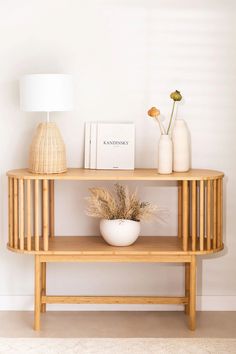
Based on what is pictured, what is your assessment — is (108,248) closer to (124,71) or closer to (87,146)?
(87,146)

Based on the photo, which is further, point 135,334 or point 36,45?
point 36,45

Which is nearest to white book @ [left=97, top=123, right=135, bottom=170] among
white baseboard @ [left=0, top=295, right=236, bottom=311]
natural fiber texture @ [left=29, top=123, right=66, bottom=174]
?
natural fiber texture @ [left=29, top=123, right=66, bottom=174]

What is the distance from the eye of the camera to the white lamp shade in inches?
135

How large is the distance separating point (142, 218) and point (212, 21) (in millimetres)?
1198

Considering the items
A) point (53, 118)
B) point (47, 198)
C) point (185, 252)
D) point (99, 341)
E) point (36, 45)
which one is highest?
point (36, 45)

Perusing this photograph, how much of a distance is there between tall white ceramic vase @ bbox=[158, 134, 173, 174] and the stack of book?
0.70 feet

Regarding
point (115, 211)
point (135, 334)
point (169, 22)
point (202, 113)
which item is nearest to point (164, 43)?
point (169, 22)

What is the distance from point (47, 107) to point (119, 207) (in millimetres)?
671

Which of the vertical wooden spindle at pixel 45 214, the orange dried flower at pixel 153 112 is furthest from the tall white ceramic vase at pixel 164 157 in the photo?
the vertical wooden spindle at pixel 45 214

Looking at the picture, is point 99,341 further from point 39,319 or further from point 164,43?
point 164,43

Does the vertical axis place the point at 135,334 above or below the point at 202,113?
below

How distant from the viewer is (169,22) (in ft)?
12.4

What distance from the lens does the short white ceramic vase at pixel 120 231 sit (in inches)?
141

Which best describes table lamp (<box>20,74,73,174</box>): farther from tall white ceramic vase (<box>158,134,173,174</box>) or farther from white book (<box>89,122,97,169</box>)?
tall white ceramic vase (<box>158,134,173,174</box>)
